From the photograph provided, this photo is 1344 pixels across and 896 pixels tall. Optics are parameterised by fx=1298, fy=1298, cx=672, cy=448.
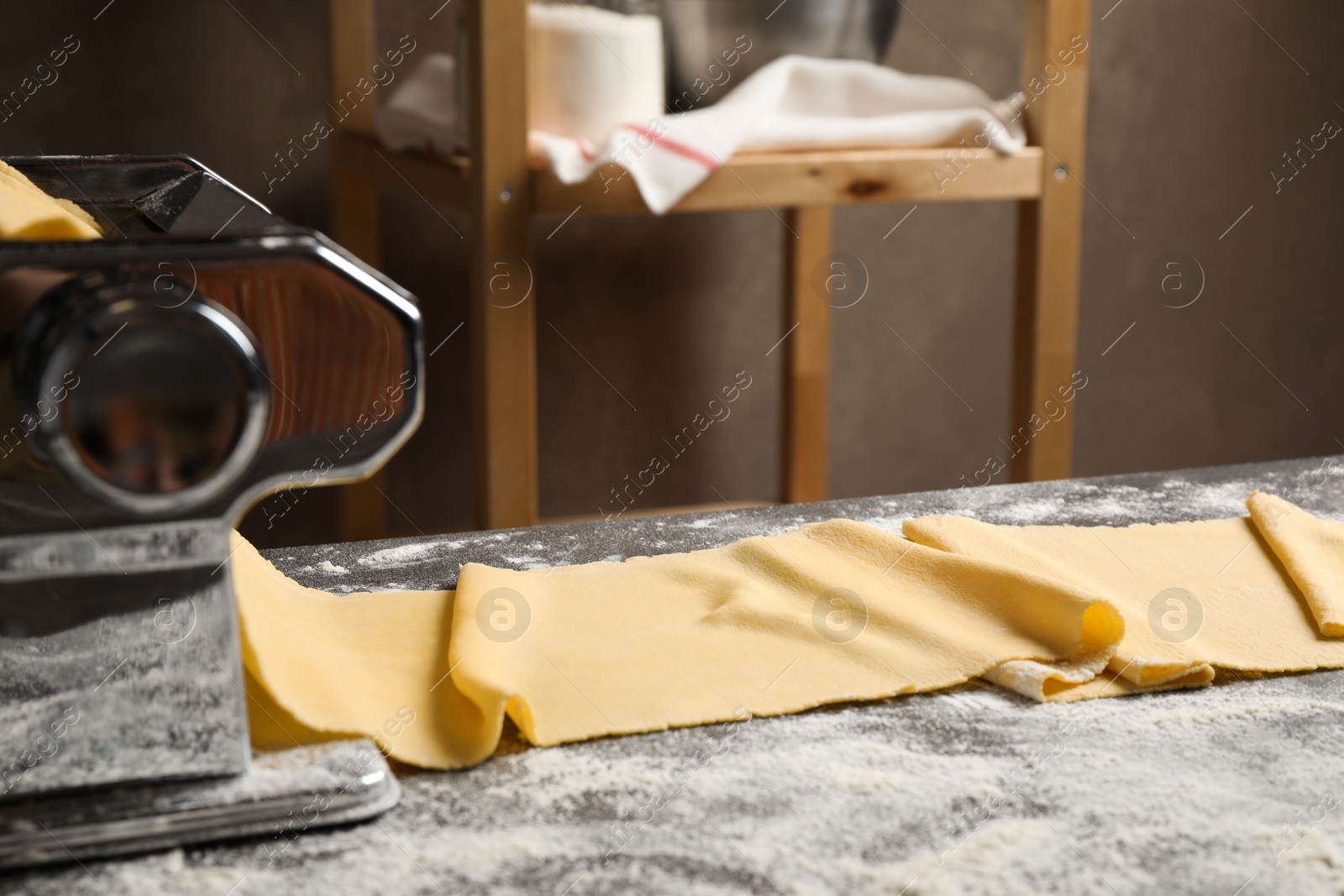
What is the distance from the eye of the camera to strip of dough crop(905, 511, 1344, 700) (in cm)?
59

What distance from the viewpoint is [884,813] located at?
468 mm

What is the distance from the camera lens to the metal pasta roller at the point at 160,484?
39 centimetres

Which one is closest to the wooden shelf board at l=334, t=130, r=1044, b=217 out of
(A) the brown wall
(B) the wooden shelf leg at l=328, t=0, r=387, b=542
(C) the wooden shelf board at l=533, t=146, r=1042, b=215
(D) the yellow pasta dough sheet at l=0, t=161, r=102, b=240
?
(C) the wooden shelf board at l=533, t=146, r=1042, b=215

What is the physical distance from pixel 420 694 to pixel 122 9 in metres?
1.36

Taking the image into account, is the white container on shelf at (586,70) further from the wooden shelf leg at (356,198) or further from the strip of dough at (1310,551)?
the strip of dough at (1310,551)

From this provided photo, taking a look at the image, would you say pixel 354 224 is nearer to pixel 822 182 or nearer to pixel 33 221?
pixel 822 182

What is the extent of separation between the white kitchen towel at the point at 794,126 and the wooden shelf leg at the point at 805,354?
1.16ft

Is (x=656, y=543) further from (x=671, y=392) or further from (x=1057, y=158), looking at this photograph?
(x=671, y=392)

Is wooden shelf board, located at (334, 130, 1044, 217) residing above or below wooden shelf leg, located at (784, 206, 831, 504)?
above

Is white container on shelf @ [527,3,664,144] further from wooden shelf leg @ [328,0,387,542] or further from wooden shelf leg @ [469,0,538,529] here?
wooden shelf leg @ [328,0,387,542]

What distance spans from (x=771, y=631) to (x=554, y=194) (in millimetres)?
782

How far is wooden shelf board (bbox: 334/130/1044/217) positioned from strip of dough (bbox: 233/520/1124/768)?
0.67 m

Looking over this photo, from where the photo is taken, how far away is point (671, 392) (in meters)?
1.99

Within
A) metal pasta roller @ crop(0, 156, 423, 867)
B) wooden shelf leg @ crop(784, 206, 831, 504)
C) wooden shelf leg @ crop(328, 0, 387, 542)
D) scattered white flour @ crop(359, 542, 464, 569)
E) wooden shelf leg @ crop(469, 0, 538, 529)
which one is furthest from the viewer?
wooden shelf leg @ crop(784, 206, 831, 504)
